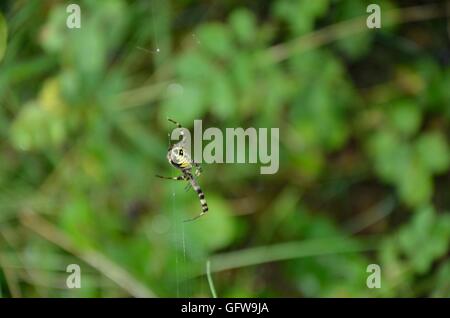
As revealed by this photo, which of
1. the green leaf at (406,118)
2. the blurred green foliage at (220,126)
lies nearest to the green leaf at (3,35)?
the blurred green foliage at (220,126)

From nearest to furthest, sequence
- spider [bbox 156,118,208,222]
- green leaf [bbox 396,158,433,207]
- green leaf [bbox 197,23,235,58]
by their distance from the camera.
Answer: spider [bbox 156,118,208,222], green leaf [bbox 197,23,235,58], green leaf [bbox 396,158,433,207]

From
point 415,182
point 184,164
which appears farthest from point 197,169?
point 415,182

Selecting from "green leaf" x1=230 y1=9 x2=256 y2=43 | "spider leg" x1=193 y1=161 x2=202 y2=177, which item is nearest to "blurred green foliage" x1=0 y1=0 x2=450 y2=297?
"green leaf" x1=230 y1=9 x2=256 y2=43

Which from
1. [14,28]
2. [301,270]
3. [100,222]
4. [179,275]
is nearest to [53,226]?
[100,222]

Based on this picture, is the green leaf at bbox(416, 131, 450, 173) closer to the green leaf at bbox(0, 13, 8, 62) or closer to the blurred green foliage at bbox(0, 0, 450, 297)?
the blurred green foliage at bbox(0, 0, 450, 297)

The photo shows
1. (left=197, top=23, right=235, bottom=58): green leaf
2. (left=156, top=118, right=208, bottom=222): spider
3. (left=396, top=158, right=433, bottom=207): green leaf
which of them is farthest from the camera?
(left=396, top=158, right=433, bottom=207): green leaf

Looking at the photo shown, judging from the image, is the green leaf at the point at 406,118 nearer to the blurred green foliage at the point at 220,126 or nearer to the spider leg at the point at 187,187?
the blurred green foliage at the point at 220,126

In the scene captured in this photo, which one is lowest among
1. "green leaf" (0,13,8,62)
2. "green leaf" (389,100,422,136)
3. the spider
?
the spider
